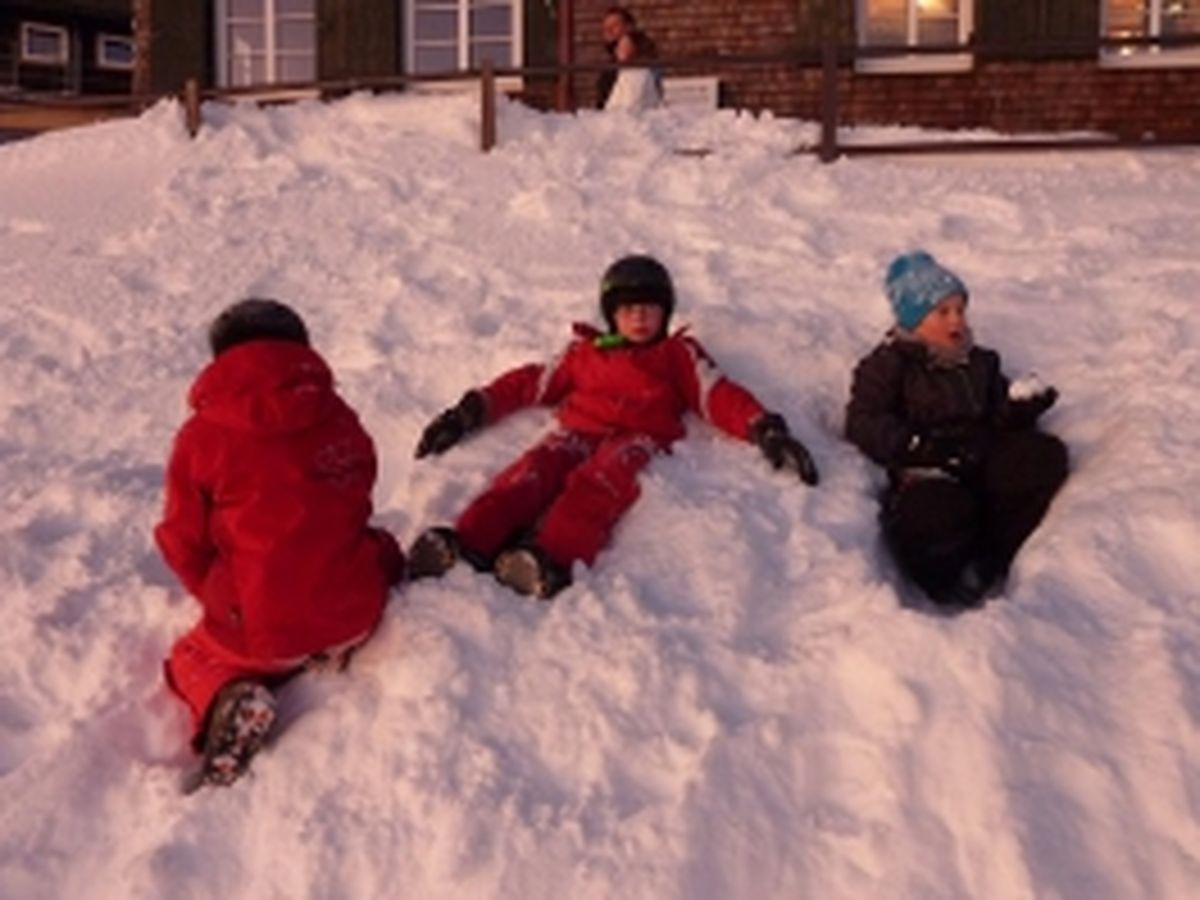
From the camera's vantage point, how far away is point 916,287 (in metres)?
5.16

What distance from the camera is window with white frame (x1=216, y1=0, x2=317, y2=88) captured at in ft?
53.6

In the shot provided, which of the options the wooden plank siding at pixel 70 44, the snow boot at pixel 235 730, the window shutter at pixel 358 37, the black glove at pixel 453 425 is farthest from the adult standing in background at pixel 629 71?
the wooden plank siding at pixel 70 44

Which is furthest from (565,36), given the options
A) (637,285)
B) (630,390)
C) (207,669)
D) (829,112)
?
(207,669)

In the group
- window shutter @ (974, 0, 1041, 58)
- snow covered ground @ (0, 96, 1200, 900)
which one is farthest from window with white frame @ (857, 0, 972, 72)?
snow covered ground @ (0, 96, 1200, 900)

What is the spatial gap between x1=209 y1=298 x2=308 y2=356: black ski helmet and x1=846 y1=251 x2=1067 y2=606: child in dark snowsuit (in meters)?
2.34

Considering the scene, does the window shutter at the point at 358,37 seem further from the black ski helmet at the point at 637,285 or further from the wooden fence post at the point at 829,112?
the black ski helmet at the point at 637,285

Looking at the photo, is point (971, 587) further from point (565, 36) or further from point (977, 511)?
point (565, 36)

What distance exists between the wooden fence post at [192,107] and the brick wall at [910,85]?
15.7 ft

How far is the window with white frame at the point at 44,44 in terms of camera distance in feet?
105

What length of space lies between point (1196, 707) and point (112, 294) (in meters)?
6.48

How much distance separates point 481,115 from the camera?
1130cm

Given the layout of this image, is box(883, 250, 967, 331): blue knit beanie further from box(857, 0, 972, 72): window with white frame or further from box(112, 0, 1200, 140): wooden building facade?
box(857, 0, 972, 72): window with white frame

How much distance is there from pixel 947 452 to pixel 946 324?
55 cm

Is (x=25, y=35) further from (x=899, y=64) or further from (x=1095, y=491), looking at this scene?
(x=1095, y=491)
